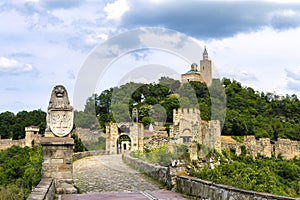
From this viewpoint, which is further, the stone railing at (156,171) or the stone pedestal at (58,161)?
the stone railing at (156,171)

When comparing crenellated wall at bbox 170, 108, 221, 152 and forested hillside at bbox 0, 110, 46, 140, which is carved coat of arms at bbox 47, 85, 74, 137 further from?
forested hillside at bbox 0, 110, 46, 140

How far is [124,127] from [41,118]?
1316 inches

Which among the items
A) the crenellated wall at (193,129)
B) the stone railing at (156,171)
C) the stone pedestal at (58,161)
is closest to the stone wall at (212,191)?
the stone railing at (156,171)

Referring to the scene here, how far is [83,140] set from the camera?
3950cm

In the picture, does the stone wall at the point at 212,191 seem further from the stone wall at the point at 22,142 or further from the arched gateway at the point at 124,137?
the stone wall at the point at 22,142

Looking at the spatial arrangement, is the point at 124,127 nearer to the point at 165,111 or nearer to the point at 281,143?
the point at 165,111

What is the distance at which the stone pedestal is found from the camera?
32.7 ft

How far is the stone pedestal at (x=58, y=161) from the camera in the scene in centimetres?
996

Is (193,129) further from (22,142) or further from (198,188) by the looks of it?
(198,188)

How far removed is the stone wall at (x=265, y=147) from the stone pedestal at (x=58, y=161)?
123 ft

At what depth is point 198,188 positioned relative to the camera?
27.9 feet

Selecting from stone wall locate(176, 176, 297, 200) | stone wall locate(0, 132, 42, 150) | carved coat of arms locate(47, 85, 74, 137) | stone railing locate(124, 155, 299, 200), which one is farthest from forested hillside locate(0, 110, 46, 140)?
stone wall locate(176, 176, 297, 200)

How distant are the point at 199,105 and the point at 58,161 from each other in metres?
43.1

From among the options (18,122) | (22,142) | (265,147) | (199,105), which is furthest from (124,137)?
(18,122)
